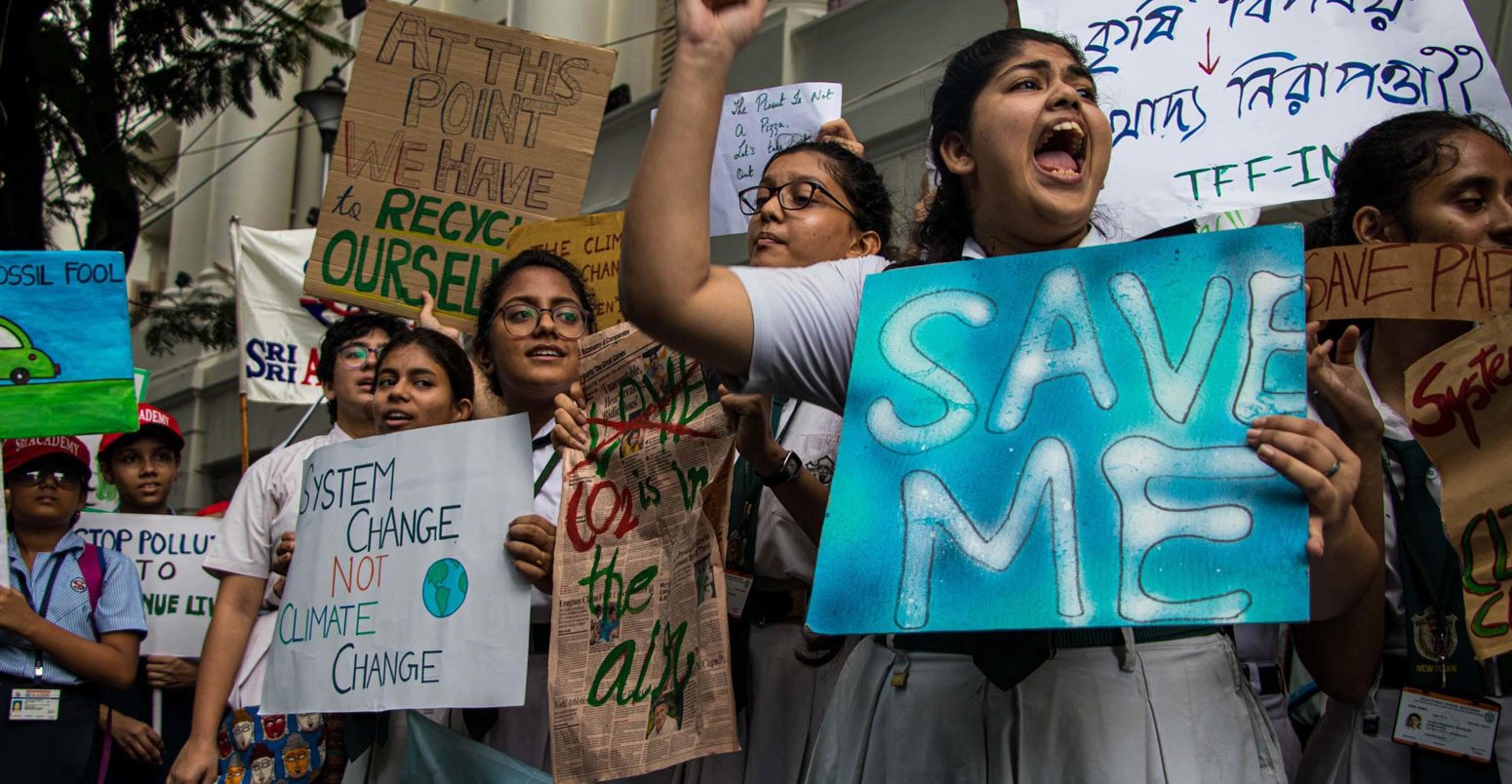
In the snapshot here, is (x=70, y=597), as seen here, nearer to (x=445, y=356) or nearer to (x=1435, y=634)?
(x=445, y=356)

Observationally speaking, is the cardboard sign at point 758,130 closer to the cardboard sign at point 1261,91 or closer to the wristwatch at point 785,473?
the cardboard sign at point 1261,91

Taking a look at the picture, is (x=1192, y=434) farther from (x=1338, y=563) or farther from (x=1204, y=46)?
(x=1204, y=46)

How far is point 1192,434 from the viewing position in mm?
1686

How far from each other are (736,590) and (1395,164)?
5.13 ft

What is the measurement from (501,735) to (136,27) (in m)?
6.66

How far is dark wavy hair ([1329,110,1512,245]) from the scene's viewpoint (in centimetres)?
270

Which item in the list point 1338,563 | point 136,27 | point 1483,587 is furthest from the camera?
point 136,27

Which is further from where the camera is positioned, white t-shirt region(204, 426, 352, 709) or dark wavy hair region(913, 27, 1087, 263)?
white t-shirt region(204, 426, 352, 709)

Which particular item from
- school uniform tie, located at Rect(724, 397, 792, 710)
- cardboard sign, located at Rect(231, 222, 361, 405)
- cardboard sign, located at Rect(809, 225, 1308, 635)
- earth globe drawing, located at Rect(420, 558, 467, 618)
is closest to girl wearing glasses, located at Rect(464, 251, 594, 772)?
earth globe drawing, located at Rect(420, 558, 467, 618)

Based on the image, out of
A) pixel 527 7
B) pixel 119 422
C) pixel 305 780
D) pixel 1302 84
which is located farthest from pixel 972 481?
pixel 527 7

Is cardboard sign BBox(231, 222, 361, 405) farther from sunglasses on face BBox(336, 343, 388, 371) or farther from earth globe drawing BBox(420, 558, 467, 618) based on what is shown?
earth globe drawing BBox(420, 558, 467, 618)

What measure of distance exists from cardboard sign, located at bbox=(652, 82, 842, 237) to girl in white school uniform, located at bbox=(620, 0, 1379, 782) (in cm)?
269

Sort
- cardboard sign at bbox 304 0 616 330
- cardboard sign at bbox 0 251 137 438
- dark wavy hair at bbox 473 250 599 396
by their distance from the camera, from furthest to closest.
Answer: cardboard sign at bbox 304 0 616 330 → cardboard sign at bbox 0 251 137 438 → dark wavy hair at bbox 473 250 599 396

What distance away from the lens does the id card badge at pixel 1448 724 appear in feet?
7.30
